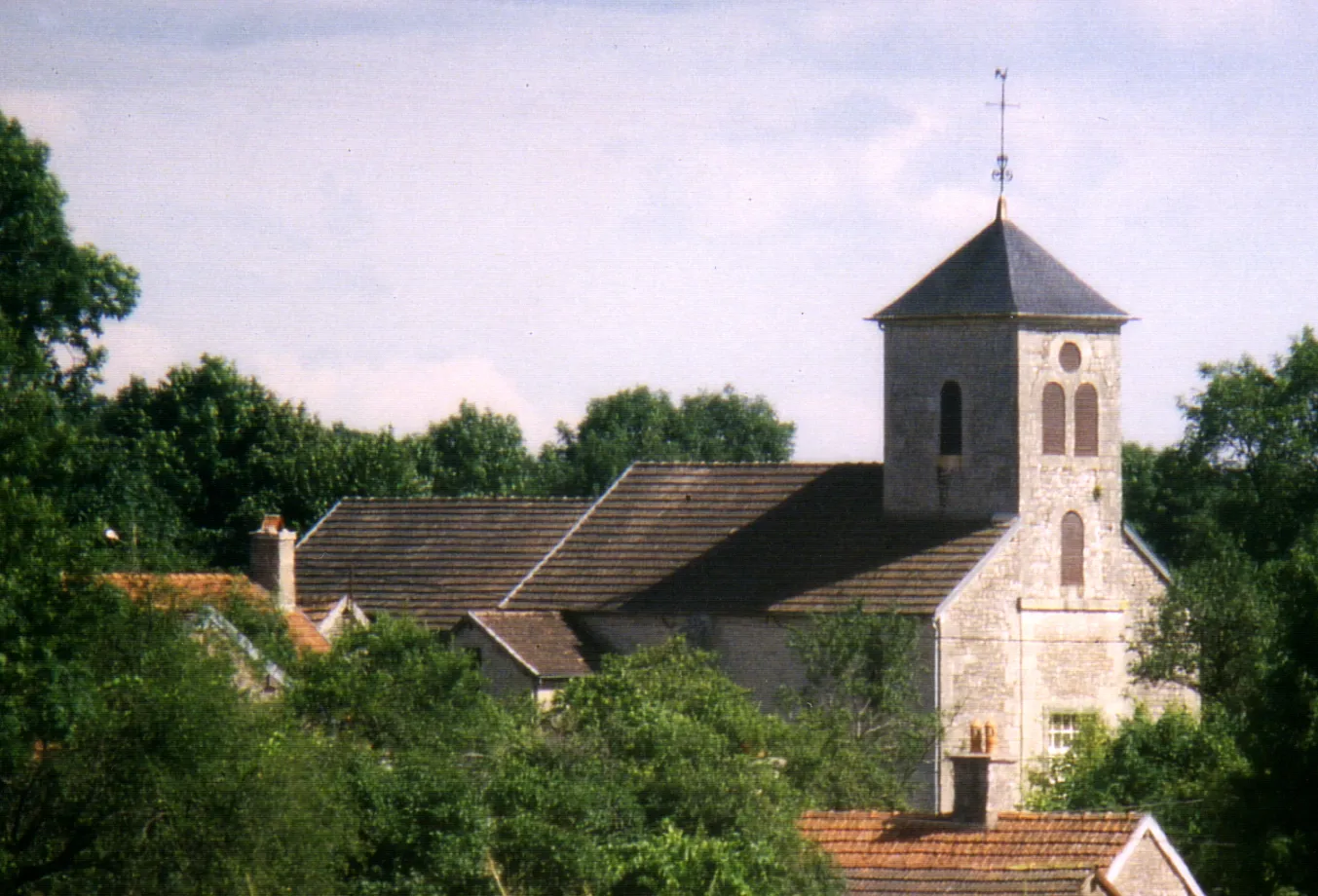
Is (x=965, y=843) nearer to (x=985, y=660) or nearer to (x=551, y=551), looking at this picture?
(x=985, y=660)

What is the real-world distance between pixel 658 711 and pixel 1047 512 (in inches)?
745

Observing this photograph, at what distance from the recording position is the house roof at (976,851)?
2745 cm

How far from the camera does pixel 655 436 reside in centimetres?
9712

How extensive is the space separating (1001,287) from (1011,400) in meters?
2.28

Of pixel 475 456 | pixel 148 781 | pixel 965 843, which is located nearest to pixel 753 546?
pixel 965 843

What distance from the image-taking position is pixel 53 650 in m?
29.9

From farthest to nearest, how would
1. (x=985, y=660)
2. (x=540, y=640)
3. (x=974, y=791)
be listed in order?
(x=540, y=640)
(x=985, y=660)
(x=974, y=791)

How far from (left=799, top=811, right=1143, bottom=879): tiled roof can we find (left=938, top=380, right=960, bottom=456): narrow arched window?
21462mm

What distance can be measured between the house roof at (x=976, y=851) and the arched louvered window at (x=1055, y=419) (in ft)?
70.8

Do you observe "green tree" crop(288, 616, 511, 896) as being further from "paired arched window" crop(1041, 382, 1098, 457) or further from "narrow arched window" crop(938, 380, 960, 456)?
"paired arched window" crop(1041, 382, 1098, 457)

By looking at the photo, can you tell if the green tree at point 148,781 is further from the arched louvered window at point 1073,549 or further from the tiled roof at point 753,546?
the arched louvered window at point 1073,549

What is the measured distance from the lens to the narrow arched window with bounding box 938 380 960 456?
50438 mm

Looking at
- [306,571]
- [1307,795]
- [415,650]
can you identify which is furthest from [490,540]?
[1307,795]

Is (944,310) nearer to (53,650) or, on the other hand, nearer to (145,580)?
(145,580)
